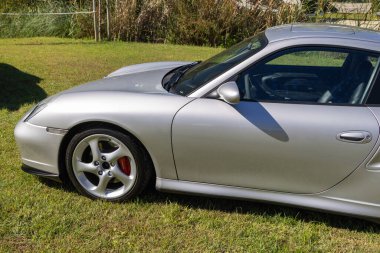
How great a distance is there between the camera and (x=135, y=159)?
316 centimetres

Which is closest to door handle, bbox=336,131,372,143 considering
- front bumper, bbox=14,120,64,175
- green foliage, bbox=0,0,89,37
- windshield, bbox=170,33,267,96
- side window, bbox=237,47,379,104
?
side window, bbox=237,47,379,104

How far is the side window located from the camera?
295cm

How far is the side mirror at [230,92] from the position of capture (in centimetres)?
284

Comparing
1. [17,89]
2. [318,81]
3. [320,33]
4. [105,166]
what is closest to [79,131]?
[105,166]

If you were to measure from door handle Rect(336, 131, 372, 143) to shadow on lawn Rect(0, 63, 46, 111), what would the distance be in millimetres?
4201

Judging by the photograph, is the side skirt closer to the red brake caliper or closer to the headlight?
the red brake caliper

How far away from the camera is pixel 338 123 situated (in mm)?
2811

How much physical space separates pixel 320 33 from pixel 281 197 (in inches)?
47.8

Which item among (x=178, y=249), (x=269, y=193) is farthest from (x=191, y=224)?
(x=269, y=193)

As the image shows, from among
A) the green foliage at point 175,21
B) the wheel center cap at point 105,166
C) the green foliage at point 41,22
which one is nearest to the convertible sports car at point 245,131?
the wheel center cap at point 105,166

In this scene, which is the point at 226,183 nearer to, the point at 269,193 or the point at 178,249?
the point at 269,193

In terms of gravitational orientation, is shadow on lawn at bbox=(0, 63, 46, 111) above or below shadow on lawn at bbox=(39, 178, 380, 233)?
below

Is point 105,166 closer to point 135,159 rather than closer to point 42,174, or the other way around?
point 135,159

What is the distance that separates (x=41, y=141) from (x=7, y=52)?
284 inches
